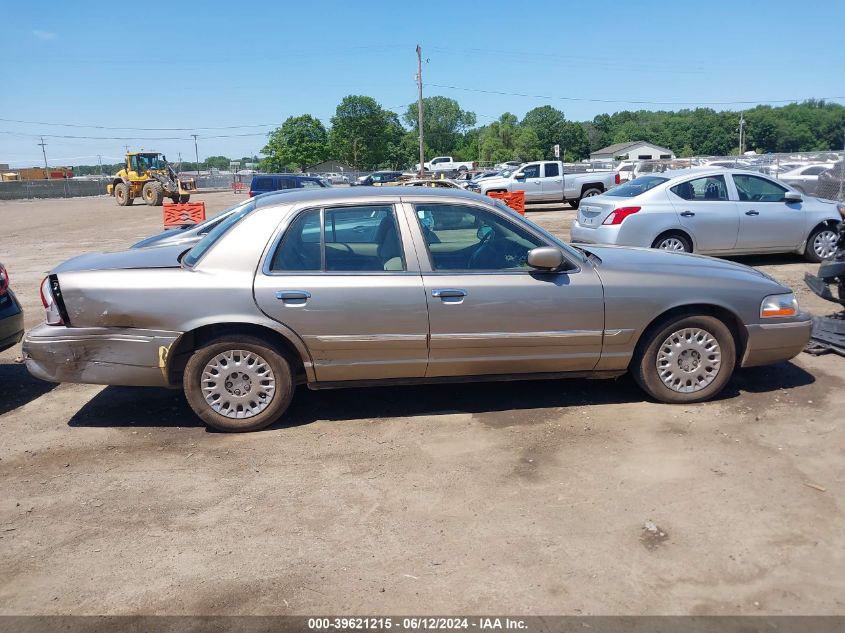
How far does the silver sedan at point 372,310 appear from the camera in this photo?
464 centimetres

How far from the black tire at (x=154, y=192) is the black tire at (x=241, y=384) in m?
36.1

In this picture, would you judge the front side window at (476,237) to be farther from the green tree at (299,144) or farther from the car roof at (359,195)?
the green tree at (299,144)

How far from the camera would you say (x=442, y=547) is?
11.1 feet

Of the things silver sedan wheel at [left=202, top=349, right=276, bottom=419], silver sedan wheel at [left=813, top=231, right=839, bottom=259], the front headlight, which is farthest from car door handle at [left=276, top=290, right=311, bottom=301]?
silver sedan wheel at [left=813, top=231, right=839, bottom=259]

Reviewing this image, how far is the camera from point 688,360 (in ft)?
16.6

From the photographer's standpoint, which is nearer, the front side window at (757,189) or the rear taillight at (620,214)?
the rear taillight at (620,214)

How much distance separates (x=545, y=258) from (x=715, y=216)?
6647mm

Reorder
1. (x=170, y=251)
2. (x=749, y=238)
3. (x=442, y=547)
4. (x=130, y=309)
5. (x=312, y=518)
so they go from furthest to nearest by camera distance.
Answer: (x=749, y=238) < (x=170, y=251) < (x=130, y=309) < (x=312, y=518) < (x=442, y=547)

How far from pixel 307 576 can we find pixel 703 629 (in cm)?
171

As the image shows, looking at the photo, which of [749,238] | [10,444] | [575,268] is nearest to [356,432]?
[575,268]

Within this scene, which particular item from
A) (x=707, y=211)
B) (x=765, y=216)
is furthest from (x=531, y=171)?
(x=707, y=211)

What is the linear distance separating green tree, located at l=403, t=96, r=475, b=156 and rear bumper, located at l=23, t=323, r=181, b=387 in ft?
435

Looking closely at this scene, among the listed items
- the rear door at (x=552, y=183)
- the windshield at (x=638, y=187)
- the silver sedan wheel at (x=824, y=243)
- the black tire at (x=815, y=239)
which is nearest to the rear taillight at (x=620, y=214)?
the windshield at (x=638, y=187)

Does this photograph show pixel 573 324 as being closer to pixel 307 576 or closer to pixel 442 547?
pixel 442 547
